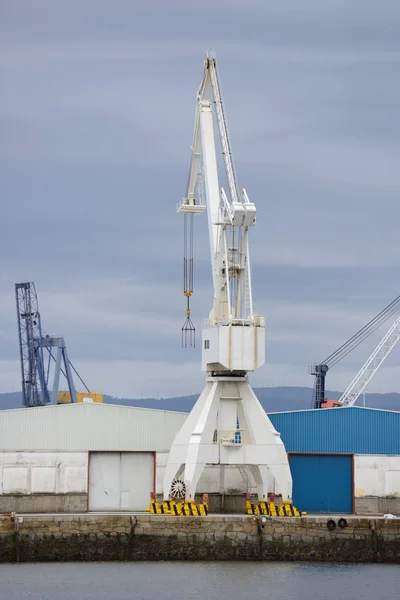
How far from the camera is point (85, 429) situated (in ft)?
229

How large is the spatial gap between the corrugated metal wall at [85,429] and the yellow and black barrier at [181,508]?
5801mm

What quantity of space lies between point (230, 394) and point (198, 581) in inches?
548

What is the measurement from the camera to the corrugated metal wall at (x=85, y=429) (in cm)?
6919

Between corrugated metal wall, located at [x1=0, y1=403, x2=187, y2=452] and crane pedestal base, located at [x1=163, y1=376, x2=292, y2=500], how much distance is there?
126 inches

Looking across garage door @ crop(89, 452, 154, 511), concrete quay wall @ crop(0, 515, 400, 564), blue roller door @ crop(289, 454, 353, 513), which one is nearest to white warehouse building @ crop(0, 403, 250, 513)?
garage door @ crop(89, 452, 154, 511)

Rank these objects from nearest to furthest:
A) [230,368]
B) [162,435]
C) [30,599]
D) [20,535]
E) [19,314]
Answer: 1. [30,599]
2. [20,535]
3. [230,368]
4. [162,435]
5. [19,314]

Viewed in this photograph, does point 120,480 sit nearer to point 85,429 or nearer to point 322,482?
point 85,429

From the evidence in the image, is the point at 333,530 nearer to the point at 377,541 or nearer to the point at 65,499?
the point at 377,541

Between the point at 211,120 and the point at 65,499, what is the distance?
20.8 metres

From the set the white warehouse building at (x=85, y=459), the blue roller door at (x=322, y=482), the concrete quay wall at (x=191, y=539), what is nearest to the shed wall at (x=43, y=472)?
the white warehouse building at (x=85, y=459)

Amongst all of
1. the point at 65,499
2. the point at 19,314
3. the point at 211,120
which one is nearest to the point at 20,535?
the point at 65,499

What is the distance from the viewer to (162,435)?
70.6 meters

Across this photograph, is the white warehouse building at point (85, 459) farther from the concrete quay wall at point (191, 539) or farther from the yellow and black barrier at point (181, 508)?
the concrete quay wall at point (191, 539)

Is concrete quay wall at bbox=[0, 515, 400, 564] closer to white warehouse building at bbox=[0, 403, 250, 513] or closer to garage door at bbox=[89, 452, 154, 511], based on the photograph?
white warehouse building at bbox=[0, 403, 250, 513]
